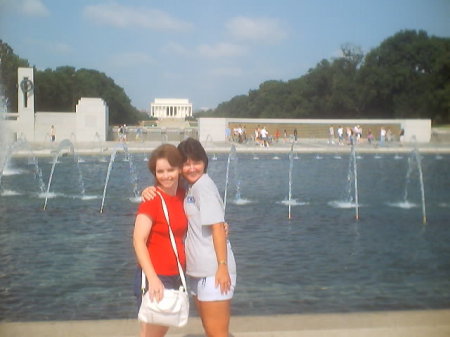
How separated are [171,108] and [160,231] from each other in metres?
105

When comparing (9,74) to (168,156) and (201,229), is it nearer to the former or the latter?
(168,156)

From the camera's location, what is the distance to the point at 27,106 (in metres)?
37.3

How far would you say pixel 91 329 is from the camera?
13.2 ft

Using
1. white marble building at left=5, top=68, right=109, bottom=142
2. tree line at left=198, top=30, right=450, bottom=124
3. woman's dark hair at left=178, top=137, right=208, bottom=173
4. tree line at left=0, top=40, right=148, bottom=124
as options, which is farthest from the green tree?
woman's dark hair at left=178, top=137, right=208, bottom=173

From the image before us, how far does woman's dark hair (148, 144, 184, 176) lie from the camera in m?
3.13

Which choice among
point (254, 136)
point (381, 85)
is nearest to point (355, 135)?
point (254, 136)

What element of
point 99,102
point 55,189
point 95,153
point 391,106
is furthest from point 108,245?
point 391,106

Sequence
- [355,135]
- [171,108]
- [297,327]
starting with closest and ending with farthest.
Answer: [297,327], [355,135], [171,108]

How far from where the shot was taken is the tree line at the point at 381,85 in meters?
49.1

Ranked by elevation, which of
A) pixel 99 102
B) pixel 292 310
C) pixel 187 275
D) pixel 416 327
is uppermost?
pixel 99 102

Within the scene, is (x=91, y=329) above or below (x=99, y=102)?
below

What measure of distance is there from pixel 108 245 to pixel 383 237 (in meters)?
3.94

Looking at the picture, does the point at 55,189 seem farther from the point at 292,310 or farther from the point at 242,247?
the point at 292,310

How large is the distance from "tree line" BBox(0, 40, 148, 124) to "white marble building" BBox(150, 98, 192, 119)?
34.7 meters
